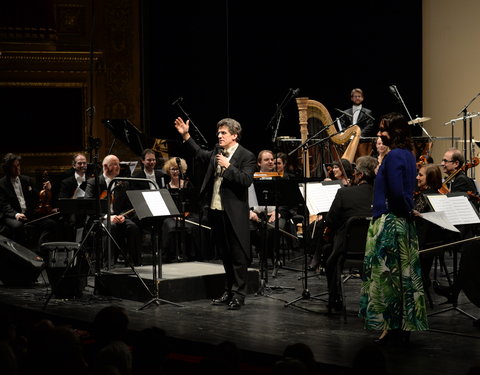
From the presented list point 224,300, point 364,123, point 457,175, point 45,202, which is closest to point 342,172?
point 457,175

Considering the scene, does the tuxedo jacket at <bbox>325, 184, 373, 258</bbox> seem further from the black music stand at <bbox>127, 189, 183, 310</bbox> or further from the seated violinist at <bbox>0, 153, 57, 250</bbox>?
the seated violinist at <bbox>0, 153, 57, 250</bbox>

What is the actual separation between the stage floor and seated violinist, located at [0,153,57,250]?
5.27 ft

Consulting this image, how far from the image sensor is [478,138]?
42.6 ft

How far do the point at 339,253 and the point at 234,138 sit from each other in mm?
1364

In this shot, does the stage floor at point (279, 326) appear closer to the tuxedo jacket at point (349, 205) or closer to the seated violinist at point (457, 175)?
the tuxedo jacket at point (349, 205)

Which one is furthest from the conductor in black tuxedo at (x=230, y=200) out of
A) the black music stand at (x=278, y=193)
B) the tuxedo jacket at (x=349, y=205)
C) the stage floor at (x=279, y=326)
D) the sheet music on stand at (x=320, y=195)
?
the black music stand at (x=278, y=193)

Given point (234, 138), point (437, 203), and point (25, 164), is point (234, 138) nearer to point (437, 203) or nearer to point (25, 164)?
point (437, 203)

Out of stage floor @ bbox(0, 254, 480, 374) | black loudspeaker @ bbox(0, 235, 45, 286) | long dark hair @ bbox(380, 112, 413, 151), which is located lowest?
stage floor @ bbox(0, 254, 480, 374)

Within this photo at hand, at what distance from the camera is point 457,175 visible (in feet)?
27.6

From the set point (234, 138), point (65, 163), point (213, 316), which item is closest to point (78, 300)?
point (213, 316)

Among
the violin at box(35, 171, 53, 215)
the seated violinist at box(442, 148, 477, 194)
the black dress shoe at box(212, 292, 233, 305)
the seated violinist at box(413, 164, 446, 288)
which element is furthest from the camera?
the violin at box(35, 171, 53, 215)

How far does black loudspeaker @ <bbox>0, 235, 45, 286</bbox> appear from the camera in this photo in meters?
7.81

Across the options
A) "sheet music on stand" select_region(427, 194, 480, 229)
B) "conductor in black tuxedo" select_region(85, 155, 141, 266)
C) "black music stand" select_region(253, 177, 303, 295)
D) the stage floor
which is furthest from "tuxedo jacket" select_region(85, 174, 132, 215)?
"sheet music on stand" select_region(427, 194, 480, 229)

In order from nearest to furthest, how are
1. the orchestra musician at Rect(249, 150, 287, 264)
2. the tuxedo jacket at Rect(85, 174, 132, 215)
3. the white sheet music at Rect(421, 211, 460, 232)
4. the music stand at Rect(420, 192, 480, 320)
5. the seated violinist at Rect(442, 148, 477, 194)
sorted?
the white sheet music at Rect(421, 211, 460, 232)
the music stand at Rect(420, 192, 480, 320)
the seated violinist at Rect(442, 148, 477, 194)
the tuxedo jacket at Rect(85, 174, 132, 215)
the orchestra musician at Rect(249, 150, 287, 264)
